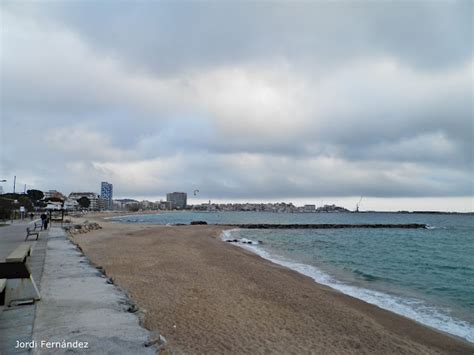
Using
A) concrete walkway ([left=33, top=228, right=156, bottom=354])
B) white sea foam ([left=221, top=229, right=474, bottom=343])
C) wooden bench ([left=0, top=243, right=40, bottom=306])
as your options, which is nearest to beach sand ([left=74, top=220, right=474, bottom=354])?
white sea foam ([left=221, top=229, right=474, bottom=343])

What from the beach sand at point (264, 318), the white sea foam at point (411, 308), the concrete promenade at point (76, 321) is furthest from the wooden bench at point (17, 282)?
the white sea foam at point (411, 308)

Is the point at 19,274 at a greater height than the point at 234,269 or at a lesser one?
greater

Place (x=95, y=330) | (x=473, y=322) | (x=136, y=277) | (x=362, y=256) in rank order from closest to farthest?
(x=95, y=330)
(x=473, y=322)
(x=136, y=277)
(x=362, y=256)

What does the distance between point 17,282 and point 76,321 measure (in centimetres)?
175

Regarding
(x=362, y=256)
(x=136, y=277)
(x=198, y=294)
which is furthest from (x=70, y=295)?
(x=362, y=256)

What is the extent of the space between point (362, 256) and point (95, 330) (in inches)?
901

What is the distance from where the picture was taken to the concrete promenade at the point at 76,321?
176 inches

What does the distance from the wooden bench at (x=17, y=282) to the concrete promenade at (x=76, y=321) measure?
0.27 m

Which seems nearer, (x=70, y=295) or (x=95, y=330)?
(x=95, y=330)

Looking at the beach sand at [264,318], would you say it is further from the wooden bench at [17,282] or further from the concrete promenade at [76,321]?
the wooden bench at [17,282]

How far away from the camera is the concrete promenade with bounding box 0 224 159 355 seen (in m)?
4.47

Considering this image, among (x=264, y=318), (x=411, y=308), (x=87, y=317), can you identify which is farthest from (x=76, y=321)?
(x=411, y=308)

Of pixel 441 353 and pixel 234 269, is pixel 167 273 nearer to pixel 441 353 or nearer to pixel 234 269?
pixel 234 269

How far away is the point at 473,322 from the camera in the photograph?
1001 cm
